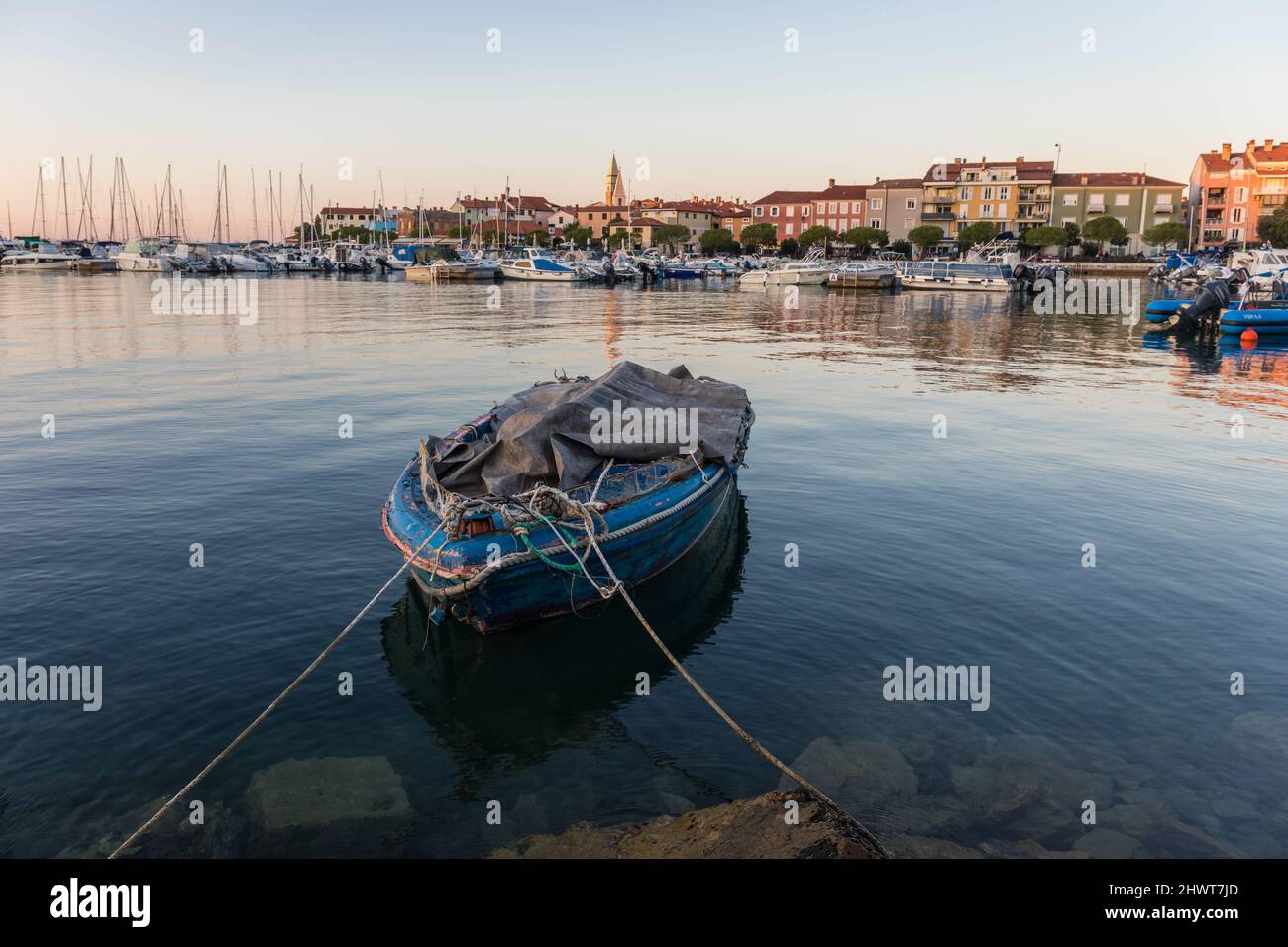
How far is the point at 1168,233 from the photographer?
123m

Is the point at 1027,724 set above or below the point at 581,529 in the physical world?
below

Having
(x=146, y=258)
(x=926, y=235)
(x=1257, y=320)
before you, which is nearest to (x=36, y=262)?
(x=146, y=258)

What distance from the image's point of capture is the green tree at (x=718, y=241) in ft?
517

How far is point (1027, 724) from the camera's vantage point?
10.3m

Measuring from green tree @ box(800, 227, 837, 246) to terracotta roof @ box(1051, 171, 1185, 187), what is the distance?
3458 cm

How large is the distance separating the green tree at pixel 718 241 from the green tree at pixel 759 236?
7.77ft

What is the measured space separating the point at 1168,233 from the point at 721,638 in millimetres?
137250

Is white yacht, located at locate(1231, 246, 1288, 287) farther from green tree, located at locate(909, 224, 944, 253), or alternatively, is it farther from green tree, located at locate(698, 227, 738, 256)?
green tree, located at locate(698, 227, 738, 256)

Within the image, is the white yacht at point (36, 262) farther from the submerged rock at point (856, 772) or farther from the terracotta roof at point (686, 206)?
the submerged rock at point (856, 772)
